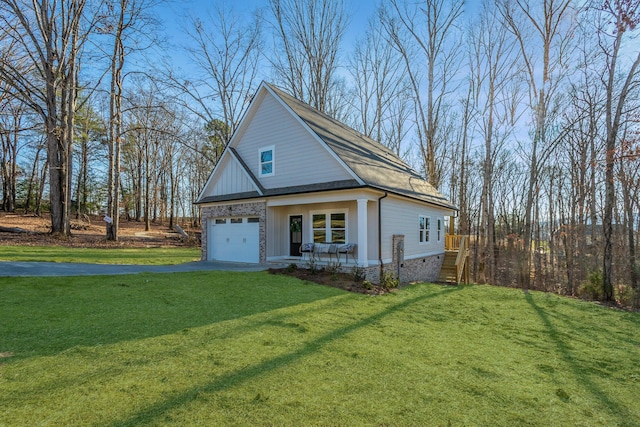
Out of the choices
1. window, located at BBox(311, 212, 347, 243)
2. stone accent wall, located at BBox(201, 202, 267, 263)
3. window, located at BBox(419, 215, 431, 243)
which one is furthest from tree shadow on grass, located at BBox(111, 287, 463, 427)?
window, located at BBox(419, 215, 431, 243)

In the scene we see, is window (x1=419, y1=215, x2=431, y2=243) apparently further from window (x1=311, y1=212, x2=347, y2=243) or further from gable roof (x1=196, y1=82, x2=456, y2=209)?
window (x1=311, y1=212, x2=347, y2=243)

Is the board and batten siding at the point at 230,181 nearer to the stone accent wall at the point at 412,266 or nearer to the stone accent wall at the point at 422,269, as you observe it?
the stone accent wall at the point at 412,266

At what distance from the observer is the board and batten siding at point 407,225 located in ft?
37.8

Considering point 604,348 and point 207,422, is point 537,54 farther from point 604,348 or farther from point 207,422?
point 207,422

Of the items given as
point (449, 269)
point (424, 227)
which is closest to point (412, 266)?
point (424, 227)

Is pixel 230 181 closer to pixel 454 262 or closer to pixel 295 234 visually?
pixel 295 234

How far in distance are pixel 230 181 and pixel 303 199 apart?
4258 mm

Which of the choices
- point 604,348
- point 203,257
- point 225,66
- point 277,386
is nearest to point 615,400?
point 604,348

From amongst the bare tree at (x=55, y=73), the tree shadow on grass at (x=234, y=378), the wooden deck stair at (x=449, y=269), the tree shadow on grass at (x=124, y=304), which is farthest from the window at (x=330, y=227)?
the bare tree at (x=55, y=73)

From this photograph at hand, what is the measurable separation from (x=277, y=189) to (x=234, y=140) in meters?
3.68

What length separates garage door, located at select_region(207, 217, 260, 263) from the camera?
1318cm

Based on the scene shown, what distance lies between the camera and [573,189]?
19.5m

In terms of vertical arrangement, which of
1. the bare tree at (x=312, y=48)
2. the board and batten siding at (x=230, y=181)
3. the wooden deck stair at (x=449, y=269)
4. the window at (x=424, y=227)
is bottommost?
the wooden deck stair at (x=449, y=269)

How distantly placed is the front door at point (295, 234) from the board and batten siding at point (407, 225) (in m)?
3.55
